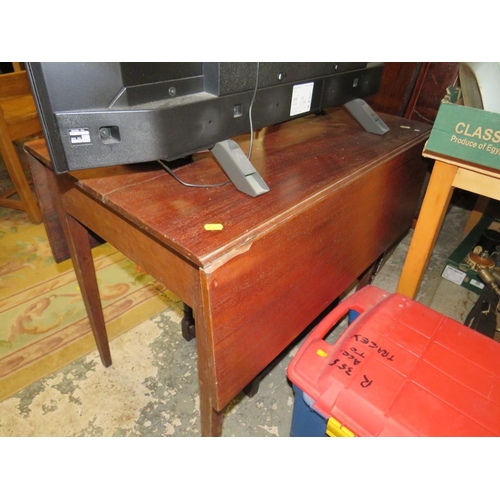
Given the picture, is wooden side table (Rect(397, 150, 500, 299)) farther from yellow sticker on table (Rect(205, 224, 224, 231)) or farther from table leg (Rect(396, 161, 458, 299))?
yellow sticker on table (Rect(205, 224, 224, 231))

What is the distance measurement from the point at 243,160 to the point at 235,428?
0.80 meters

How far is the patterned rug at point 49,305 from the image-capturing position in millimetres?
1275

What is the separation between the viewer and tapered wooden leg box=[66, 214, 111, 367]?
0.94 metres

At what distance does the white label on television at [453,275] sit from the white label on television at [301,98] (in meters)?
1.13

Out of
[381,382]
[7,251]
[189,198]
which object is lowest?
[7,251]

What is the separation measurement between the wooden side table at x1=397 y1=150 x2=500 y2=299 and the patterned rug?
2.86 ft

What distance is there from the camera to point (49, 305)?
1.49 meters

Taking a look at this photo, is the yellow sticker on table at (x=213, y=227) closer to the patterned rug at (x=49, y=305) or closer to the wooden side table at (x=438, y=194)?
the wooden side table at (x=438, y=194)

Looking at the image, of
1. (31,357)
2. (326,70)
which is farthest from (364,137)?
(31,357)

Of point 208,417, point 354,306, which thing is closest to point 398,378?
point 354,306

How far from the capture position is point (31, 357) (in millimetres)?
1281

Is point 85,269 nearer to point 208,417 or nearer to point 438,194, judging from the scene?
point 208,417
